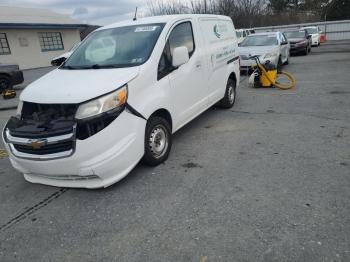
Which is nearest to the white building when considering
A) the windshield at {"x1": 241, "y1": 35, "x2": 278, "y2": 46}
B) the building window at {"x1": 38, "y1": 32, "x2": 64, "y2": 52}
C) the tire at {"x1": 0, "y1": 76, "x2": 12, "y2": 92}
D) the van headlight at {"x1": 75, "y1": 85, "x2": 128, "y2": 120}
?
the building window at {"x1": 38, "y1": 32, "x2": 64, "y2": 52}

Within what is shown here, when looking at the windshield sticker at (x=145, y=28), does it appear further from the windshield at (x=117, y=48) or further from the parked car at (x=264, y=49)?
the parked car at (x=264, y=49)

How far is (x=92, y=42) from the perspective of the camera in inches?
204

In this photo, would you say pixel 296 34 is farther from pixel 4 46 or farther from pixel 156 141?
pixel 4 46

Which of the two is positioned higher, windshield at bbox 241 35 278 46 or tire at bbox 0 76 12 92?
windshield at bbox 241 35 278 46

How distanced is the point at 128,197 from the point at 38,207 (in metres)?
1.07

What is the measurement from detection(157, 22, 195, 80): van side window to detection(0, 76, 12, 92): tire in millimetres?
10239

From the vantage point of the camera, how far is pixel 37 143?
3.53 meters

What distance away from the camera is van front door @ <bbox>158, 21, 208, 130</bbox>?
4.57 metres

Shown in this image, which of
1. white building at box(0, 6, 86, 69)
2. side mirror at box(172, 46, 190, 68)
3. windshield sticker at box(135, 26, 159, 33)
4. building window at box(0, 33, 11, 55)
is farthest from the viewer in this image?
white building at box(0, 6, 86, 69)

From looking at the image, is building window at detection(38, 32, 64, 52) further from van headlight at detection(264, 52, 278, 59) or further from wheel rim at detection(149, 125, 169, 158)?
wheel rim at detection(149, 125, 169, 158)

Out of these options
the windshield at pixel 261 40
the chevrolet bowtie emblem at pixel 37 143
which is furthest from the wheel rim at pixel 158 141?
the windshield at pixel 261 40

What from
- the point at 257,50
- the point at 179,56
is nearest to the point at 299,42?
the point at 257,50

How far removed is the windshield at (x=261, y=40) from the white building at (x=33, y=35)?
62.2 feet

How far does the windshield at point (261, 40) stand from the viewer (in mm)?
12359
